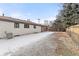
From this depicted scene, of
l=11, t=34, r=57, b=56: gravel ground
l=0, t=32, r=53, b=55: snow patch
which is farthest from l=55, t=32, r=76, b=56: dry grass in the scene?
l=0, t=32, r=53, b=55: snow patch

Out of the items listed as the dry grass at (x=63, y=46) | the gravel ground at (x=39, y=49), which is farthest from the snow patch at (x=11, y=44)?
the dry grass at (x=63, y=46)

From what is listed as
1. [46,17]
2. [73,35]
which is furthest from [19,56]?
[73,35]

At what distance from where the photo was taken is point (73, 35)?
15.5 ft

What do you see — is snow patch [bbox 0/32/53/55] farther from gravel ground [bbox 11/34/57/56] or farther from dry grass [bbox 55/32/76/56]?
dry grass [bbox 55/32/76/56]

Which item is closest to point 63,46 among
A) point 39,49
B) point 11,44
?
point 39,49

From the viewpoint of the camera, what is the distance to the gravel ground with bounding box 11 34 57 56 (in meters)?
4.23

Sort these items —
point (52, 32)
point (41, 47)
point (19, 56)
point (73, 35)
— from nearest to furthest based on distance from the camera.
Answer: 1. point (19, 56)
2. point (41, 47)
3. point (73, 35)
4. point (52, 32)

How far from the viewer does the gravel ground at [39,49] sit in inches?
167

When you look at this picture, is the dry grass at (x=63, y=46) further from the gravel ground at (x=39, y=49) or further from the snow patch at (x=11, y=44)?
the snow patch at (x=11, y=44)

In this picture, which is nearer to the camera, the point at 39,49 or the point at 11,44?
the point at 39,49

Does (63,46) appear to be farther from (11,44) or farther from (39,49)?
(11,44)

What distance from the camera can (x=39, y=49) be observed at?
4363 mm

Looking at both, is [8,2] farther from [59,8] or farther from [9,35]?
[59,8]

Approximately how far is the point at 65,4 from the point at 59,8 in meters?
0.19
